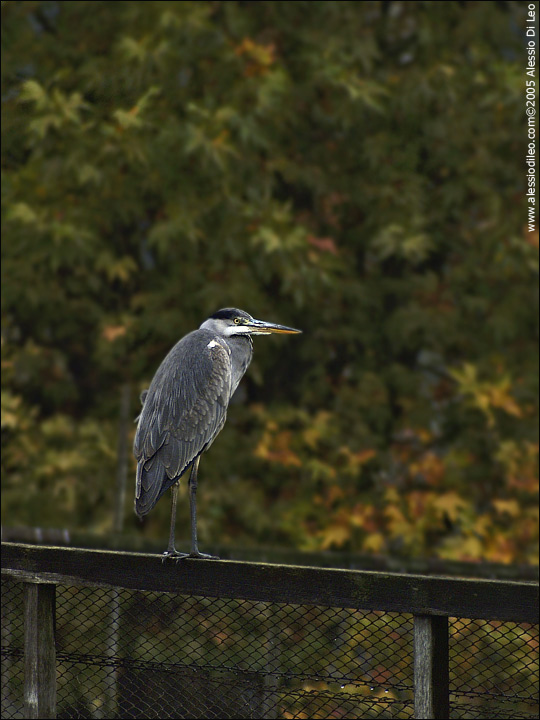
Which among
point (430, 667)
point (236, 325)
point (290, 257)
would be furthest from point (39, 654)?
point (290, 257)

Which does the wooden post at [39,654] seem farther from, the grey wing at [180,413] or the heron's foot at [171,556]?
the grey wing at [180,413]

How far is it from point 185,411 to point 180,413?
0.9 inches

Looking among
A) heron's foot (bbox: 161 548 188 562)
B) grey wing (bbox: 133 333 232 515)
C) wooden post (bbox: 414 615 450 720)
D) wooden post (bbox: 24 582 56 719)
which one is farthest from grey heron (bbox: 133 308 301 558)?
wooden post (bbox: 414 615 450 720)

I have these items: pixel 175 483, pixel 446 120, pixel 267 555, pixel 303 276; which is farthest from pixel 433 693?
pixel 446 120

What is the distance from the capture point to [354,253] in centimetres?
777

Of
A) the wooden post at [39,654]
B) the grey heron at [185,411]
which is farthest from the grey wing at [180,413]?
the wooden post at [39,654]

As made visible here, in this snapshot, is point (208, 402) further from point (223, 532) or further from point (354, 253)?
point (354, 253)

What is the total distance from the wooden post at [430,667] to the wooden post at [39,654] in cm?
122

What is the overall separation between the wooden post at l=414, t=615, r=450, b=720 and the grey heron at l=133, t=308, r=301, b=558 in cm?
108

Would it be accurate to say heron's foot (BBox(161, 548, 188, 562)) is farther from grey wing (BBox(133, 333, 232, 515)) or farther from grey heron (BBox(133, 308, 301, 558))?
grey wing (BBox(133, 333, 232, 515))

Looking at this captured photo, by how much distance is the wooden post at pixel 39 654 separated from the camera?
303cm

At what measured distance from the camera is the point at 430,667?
265 centimetres

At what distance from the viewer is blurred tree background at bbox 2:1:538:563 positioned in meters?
6.94

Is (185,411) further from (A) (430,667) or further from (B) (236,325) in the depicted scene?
(A) (430,667)
